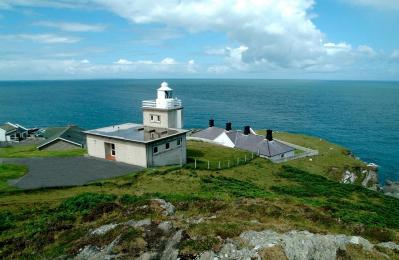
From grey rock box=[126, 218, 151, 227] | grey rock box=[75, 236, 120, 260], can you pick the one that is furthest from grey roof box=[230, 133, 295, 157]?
grey rock box=[75, 236, 120, 260]

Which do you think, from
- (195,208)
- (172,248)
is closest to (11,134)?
(195,208)

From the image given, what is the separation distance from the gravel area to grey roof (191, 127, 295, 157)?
2308 cm

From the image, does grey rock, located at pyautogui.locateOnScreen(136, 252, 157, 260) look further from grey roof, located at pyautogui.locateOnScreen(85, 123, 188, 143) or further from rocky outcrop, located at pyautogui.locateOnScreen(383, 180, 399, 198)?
rocky outcrop, located at pyautogui.locateOnScreen(383, 180, 399, 198)

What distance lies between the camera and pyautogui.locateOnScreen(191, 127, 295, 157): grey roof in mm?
52341

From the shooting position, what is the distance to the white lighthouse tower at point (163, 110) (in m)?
45.6

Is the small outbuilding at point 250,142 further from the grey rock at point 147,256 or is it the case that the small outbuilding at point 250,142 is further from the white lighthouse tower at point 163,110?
the grey rock at point 147,256

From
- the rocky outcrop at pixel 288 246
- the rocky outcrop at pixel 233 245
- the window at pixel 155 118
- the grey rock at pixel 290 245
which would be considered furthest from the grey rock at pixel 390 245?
the window at pixel 155 118

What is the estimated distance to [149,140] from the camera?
119 ft

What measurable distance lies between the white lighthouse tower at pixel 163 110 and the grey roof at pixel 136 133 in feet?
5.32

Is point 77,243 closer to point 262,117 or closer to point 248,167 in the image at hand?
point 248,167

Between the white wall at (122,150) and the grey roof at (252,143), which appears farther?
the grey roof at (252,143)

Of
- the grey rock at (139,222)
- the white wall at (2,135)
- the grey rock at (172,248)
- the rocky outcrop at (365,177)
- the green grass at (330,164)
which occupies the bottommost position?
the rocky outcrop at (365,177)

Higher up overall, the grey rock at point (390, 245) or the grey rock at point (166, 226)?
the grey rock at point (166, 226)

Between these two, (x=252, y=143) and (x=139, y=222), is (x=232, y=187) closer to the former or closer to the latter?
(x=139, y=222)
